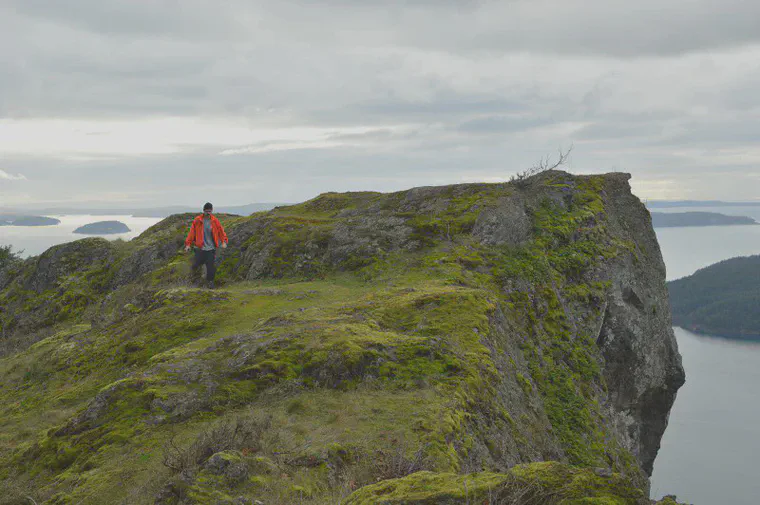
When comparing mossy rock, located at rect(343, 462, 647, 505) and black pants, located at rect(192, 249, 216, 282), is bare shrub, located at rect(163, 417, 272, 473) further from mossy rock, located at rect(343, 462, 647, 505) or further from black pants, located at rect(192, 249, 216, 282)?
black pants, located at rect(192, 249, 216, 282)

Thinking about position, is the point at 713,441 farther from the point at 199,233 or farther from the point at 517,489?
the point at 517,489

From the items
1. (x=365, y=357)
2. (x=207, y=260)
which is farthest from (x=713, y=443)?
(x=365, y=357)

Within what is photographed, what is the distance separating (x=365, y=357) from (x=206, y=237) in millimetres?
13127

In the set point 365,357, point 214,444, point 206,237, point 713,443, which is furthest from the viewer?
point 713,443

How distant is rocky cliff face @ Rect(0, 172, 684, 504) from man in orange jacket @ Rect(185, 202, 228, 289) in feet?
5.97

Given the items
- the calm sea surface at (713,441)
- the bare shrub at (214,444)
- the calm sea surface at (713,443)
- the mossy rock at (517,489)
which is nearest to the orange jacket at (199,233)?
the bare shrub at (214,444)

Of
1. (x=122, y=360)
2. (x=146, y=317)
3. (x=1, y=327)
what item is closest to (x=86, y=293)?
(x=1, y=327)

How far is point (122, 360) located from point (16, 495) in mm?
5928

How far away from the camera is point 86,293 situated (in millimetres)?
29766

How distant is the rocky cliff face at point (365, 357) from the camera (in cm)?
830

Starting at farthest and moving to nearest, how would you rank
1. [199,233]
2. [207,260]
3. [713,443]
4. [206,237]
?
[713,443] < [207,260] < [206,237] < [199,233]

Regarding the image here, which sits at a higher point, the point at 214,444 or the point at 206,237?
the point at 206,237

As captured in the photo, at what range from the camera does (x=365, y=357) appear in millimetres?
11617

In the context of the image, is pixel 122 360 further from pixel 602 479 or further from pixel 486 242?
pixel 486 242
